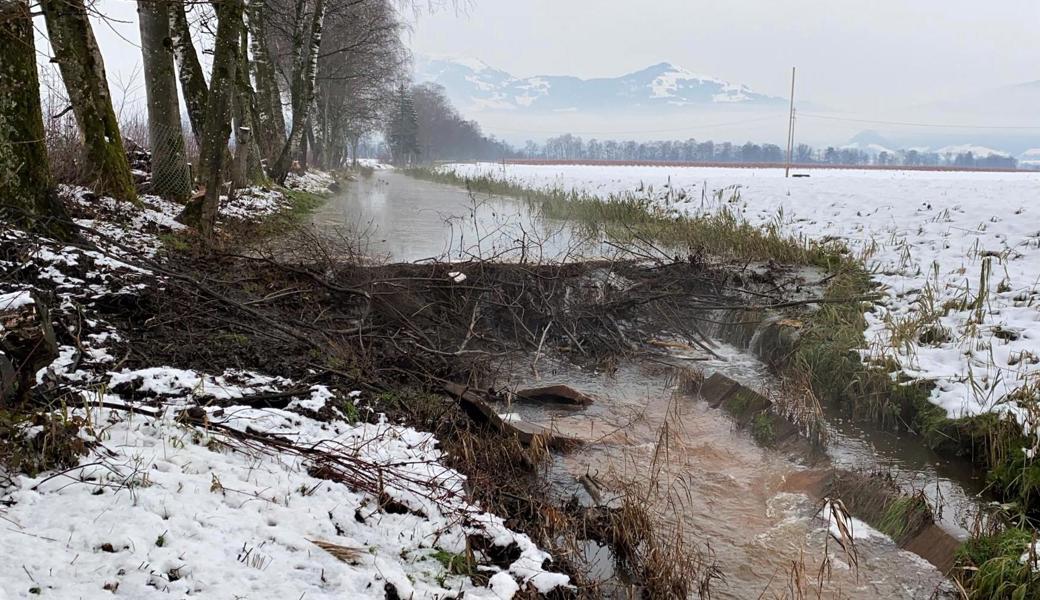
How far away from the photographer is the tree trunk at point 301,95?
1918 centimetres

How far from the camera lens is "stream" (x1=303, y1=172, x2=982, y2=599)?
395cm

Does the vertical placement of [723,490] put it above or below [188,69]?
below

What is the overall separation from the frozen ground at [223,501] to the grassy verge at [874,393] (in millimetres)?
2494

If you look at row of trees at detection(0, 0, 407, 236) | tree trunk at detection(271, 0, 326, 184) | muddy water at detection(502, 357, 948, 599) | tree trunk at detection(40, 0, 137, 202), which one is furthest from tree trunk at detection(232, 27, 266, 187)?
muddy water at detection(502, 357, 948, 599)

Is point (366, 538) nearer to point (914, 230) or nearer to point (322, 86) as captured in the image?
point (914, 230)

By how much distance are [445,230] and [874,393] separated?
11.7m

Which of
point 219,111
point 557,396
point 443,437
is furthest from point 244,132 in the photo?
point 443,437

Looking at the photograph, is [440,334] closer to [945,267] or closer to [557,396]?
[557,396]

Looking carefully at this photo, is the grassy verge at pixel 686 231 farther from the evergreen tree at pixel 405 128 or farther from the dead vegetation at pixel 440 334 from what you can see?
the evergreen tree at pixel 405 128

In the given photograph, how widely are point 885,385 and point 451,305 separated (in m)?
4.63

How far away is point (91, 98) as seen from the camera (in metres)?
9.47

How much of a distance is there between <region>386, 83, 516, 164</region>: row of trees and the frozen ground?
59281 millimetres

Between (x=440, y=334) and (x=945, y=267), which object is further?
(x=945, y=267)

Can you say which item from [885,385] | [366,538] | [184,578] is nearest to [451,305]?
[885,385]
